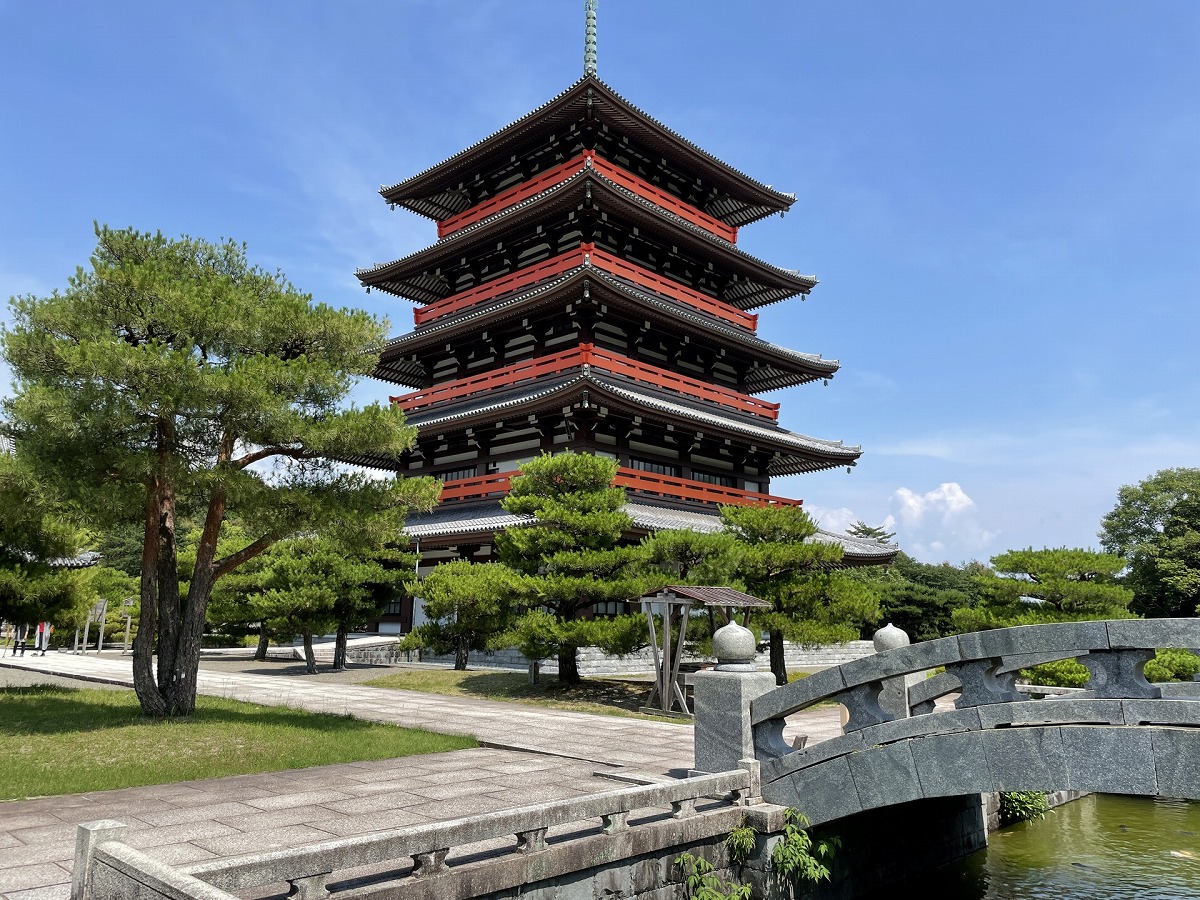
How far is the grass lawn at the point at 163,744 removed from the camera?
9023mm

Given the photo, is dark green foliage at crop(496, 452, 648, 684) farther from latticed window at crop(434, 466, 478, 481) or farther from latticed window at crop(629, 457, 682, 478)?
latticed window at crop(434, 466, 478, 481)

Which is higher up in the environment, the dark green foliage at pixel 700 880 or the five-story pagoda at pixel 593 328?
the five-story pagoda at pixel 593 328

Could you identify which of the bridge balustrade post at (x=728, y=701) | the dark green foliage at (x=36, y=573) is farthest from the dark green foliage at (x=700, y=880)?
the dark green foliage at (x=36, y=573)

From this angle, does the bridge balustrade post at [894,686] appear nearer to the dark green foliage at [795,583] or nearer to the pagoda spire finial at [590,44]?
the dark green foliage at [795,583]

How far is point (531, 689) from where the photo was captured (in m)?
19.8

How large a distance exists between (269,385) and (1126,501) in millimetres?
51785

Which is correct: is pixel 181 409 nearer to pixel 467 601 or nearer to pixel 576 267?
pixel 467 601

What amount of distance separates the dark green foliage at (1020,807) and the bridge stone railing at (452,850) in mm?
7477

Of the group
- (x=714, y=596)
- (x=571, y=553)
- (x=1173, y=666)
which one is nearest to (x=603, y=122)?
(x=571, y=553)

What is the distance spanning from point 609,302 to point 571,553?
38.2 feet

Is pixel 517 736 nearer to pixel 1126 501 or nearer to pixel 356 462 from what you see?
pixel 356 462

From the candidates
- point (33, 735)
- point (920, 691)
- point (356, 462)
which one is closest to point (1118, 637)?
point (920, 691)

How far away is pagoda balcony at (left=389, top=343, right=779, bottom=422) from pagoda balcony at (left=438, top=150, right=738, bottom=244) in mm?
6481

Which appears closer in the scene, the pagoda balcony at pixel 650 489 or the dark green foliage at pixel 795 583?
the dark green foliage at pixel 795 583
